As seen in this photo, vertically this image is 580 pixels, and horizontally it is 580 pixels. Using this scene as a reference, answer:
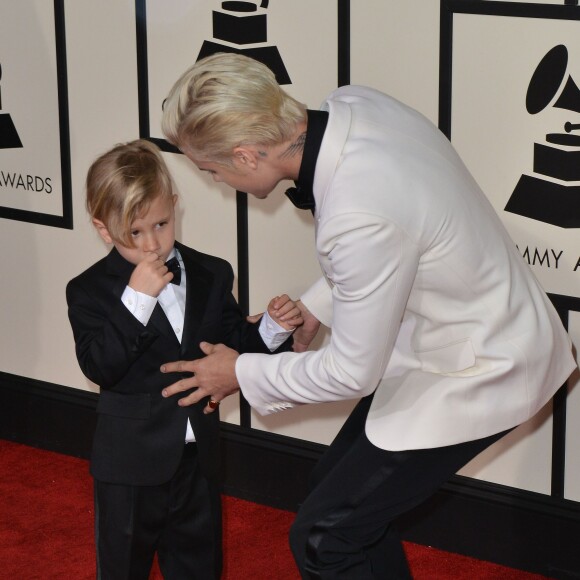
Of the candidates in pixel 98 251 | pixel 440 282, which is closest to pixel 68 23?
pixel 98 251

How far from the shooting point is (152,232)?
2410 mm

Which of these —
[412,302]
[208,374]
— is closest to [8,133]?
[208,374]

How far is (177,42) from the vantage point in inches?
134

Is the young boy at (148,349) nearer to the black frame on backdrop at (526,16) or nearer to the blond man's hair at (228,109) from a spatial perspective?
the blond man's hair at (228,109)

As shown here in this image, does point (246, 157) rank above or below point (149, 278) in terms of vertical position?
above

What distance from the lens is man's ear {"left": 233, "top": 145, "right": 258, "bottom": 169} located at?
7.08 feet

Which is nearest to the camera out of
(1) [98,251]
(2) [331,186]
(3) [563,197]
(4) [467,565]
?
(2) [331,186]

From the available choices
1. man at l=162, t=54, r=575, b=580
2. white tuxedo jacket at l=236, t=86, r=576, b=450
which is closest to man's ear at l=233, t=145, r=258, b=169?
man at l=162, t=54, r=575, b=580

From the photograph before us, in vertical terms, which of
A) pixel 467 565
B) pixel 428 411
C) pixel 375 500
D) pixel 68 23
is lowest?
pixel 467 565

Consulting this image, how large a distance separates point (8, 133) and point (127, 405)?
1.68 m

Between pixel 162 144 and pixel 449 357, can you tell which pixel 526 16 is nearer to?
pixel 449 357

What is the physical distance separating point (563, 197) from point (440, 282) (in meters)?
0.83

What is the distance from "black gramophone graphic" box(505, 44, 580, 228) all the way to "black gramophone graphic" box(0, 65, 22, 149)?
181 cm

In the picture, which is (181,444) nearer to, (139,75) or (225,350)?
(225,350)
